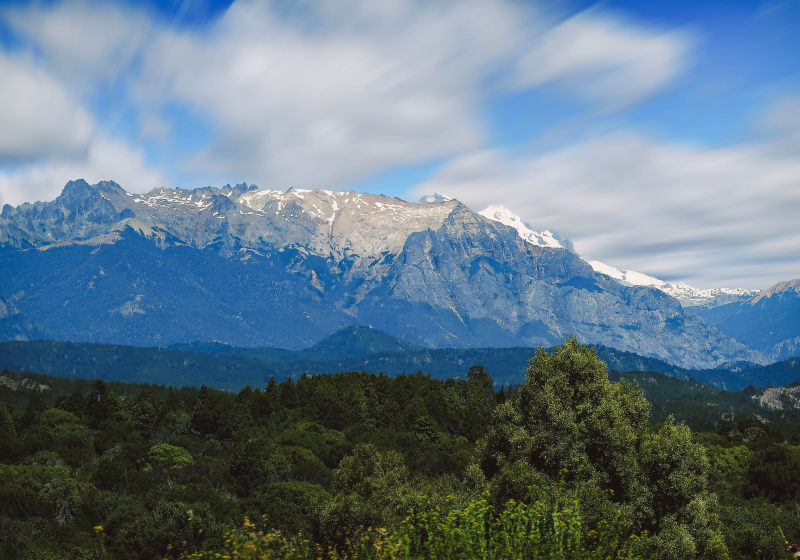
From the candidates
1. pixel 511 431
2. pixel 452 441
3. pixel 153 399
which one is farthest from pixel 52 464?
pixel 511 431

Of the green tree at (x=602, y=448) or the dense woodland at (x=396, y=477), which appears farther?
the green tree at (x=602, y=448)

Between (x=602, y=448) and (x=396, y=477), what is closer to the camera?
(x=602, y=448)

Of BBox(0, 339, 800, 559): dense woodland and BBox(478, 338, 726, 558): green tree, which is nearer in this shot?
BBox(0, 339, 800, 559): dense woodland

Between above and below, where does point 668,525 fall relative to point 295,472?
above

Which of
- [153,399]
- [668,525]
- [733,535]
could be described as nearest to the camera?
[668,525]

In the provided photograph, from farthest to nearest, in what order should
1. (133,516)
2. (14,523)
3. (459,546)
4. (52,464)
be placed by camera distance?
(52,464)
(14,523)
(133,516)
(459,546)

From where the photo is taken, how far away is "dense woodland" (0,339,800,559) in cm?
2575

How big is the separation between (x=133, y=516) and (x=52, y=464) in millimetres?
47621

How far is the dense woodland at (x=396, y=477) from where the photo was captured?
25750 millimetres

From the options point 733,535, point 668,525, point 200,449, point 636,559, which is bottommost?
point 200,449

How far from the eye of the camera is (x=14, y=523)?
7812 cm

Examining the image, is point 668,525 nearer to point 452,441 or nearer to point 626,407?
point 626,407

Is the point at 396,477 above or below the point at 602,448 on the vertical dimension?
below

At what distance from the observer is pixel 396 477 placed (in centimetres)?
5922
